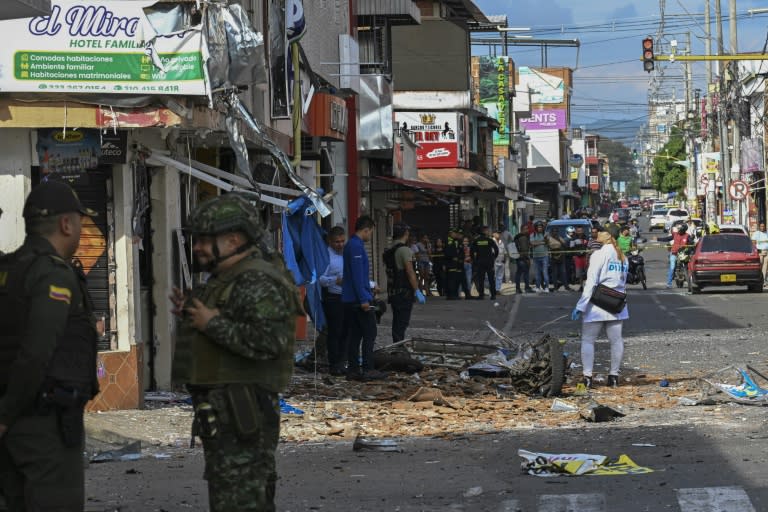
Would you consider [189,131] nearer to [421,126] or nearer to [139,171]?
[139,171]

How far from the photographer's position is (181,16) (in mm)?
13391

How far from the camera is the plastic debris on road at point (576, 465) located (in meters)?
9.86

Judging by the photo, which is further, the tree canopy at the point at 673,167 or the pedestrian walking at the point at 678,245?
the tree canopy at the point at 673,167

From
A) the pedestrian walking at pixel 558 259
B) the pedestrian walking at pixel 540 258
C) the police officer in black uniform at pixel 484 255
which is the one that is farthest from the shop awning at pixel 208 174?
the pedestrian walking at pixel 558 259

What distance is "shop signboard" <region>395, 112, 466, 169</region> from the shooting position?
51812mm

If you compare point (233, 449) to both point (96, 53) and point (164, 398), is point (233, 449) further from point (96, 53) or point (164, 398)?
point (164, 398)

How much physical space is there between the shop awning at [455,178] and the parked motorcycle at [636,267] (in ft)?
28.6

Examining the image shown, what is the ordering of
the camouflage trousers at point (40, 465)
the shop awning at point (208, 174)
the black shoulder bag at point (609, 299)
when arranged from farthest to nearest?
the black shoulder bag at point (609, 299) → the shop awning at point (208, 174) → the camouflage trousers at point (40, 465)

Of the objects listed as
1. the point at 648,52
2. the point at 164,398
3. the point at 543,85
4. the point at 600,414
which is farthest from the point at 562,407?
the point at 543,85

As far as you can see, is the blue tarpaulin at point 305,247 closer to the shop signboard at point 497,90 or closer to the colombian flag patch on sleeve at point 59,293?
the colombian flag patch on sleeve at point 59,293

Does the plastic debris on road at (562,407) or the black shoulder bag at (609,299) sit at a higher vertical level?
the black shoulder bag at (609,299)

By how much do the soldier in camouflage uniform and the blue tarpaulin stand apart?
9670 mm

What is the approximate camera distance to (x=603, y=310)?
622 inches

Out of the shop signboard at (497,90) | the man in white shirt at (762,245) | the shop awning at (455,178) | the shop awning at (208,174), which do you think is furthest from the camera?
the shop signboard at (497,90)
